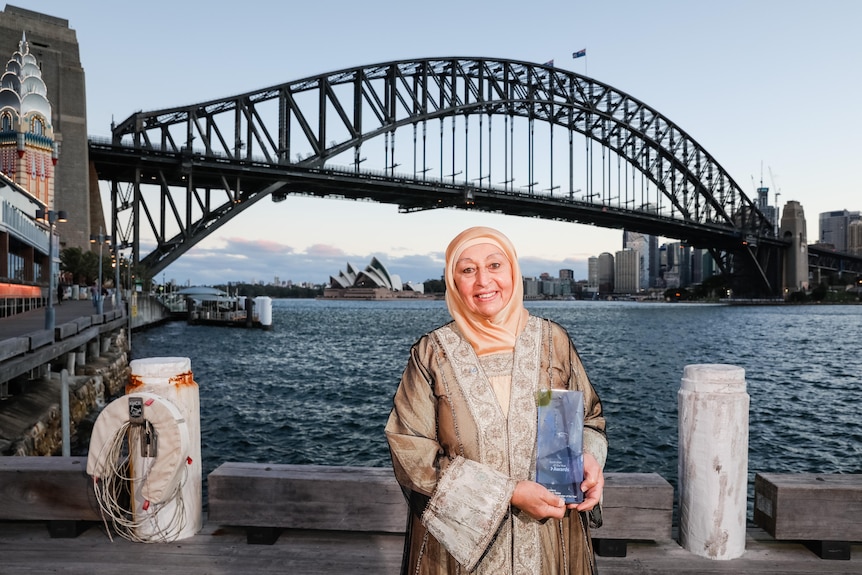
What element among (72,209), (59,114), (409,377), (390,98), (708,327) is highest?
(390,98)

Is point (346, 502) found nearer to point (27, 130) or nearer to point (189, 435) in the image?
point (189, 435)

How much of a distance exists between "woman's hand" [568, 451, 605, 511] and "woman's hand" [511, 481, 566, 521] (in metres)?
0.06

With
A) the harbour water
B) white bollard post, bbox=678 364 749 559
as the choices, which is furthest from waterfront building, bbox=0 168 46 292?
white bollard post, bbox=678 364 749 559

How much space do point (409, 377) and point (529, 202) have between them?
6185 centimetres

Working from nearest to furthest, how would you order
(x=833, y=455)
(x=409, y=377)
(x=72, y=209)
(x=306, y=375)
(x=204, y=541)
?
1. (x=409, y=377)
2. (x=204, y=541)
3. (x=833, y=455)
4. (x=306, y=375)
5. (x=72, y=209)

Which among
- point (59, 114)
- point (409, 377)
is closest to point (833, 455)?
point (409, 377)

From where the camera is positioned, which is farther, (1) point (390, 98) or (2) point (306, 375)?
(1) point (390, 98)

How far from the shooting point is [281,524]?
3.59m

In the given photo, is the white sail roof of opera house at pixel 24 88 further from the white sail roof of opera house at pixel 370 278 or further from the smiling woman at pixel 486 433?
the white sail roof of opera house at pixel 370 278

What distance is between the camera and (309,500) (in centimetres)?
357

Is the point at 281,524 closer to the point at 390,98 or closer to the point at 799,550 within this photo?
the point at 799,550

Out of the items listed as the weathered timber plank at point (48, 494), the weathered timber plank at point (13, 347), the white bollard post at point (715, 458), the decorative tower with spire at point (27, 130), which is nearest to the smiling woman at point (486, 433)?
Result: the white bollard post at point (715, 458)

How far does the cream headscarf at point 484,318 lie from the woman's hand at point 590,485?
0.45m

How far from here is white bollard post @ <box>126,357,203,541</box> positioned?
3.49 meters
